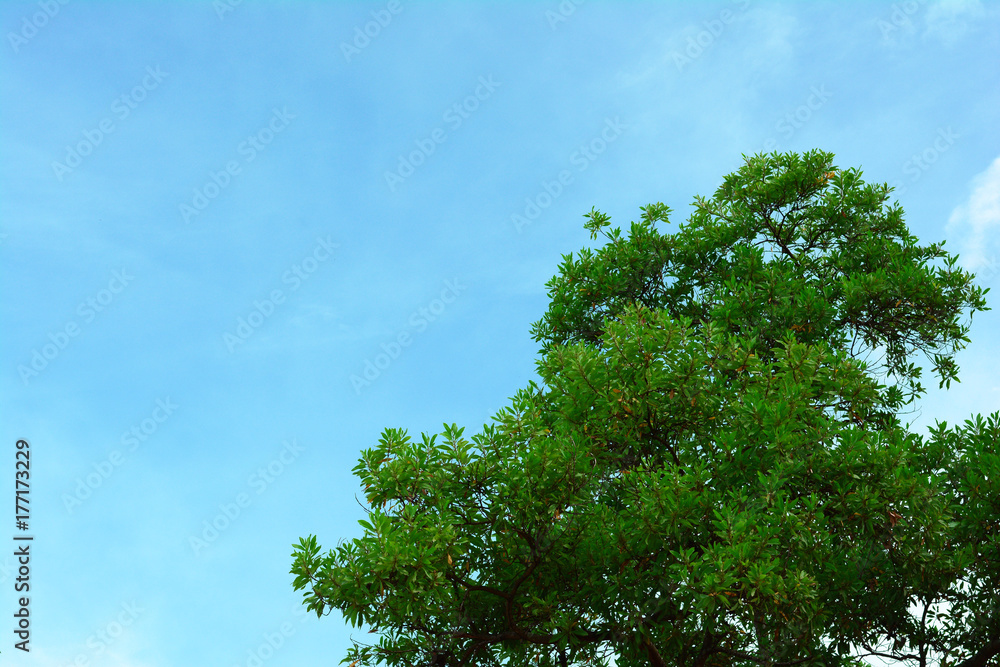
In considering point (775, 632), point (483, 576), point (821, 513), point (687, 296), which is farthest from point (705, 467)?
point (687, 296)

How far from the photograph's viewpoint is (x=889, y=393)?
13.3 m

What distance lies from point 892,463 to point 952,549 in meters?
1.67

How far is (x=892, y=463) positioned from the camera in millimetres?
9805

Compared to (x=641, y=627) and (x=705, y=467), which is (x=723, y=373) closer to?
(x=705, y=467)

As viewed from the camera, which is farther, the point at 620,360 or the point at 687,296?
the point at 687,296

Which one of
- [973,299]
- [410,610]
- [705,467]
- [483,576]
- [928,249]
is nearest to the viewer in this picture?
[410,610]

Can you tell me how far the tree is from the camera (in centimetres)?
915

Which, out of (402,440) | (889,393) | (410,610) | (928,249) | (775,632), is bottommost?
(775,632)

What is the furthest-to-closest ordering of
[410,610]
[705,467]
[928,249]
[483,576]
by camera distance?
[928,249], [483,576], [705,467], [410,610]

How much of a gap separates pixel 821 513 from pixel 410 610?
15.5 ft

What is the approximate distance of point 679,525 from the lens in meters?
9.48

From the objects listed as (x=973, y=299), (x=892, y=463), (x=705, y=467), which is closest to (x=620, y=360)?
(x=705, y=467)

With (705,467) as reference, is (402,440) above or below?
above

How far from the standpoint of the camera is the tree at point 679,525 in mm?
9148
